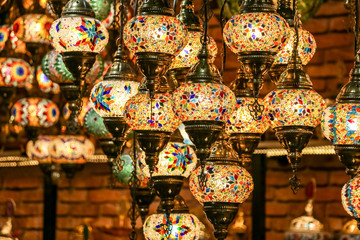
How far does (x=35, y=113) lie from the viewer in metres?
4.61

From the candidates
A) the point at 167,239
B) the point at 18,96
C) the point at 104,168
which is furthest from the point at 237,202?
the point at 18,96

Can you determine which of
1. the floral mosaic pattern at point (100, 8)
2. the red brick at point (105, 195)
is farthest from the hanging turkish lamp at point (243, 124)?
the red brick at point (105, 195)

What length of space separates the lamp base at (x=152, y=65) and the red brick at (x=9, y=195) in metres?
4.20

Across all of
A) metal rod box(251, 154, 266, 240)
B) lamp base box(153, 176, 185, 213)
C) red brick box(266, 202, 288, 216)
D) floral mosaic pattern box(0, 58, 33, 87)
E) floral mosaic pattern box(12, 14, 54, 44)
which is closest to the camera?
lamp base box(153, 176, 185, 213)

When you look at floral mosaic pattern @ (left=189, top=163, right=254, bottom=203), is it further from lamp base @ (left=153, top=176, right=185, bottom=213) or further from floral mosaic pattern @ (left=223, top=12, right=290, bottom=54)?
floral mosaic pattern @ (left=223, top=12, right=290, bottom=54)

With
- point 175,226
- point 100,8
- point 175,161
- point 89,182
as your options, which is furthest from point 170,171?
point 89,182

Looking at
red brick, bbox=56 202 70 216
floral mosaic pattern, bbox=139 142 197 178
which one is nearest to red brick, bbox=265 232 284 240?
red brick, bbox=56 202 70 216

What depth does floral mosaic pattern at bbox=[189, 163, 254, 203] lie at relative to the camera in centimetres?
255

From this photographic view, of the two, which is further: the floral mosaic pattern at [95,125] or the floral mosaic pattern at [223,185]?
the floral mosaic pattern at [95,125]

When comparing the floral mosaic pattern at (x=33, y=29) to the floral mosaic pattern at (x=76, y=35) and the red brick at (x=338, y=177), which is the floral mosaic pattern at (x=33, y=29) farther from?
the red brick at (x=338, y=177)

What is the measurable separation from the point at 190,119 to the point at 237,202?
367 mm

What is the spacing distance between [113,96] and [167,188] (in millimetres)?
297

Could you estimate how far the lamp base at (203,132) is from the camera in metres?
2.32

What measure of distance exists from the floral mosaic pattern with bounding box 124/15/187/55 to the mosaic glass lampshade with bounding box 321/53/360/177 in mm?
433
